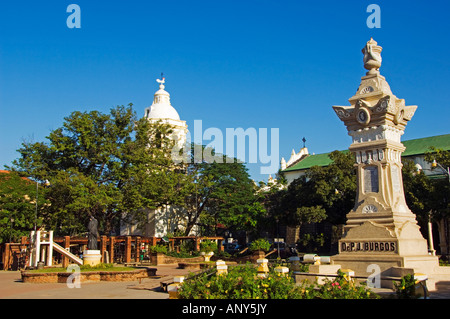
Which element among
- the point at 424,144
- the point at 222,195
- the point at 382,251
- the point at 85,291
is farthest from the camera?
the point at 424,144

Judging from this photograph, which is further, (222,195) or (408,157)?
(408,157)

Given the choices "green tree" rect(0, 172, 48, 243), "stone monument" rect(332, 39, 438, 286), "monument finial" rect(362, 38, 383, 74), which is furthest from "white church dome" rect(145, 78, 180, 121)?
"stone monument" rect(332, 39, 438, 286)

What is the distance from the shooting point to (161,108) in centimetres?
5578

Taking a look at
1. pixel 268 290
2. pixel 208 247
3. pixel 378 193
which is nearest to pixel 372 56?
pixel 378 193

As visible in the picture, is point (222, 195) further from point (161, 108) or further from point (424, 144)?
point (424, 144)

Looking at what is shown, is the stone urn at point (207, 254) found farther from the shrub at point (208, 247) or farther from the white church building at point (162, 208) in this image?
the white church building at point (162, 208)

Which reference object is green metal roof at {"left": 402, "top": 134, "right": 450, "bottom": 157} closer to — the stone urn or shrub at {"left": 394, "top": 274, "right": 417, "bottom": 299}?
the stone urn

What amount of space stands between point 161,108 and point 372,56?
132 feet

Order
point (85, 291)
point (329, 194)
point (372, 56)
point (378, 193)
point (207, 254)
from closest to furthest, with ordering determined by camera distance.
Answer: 1. point (85, 291)
2. point (378, 193)
3. point (372, 56)
4. point (207, 254)
5. point (329, 194)

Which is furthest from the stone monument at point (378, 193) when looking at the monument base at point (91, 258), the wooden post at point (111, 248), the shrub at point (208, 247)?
the wooden post at point (111, 248)

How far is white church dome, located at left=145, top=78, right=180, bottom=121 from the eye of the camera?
55250 mm

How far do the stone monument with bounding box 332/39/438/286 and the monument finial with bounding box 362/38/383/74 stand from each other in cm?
50

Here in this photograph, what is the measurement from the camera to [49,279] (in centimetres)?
1939
